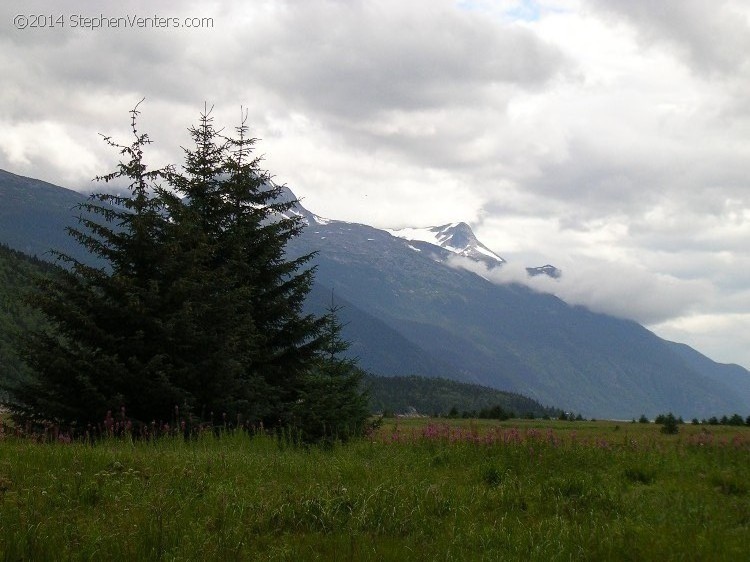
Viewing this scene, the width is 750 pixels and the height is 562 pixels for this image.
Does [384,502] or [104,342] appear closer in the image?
[384,502]

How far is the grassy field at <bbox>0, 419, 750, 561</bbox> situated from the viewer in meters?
6.78

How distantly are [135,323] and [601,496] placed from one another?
12.6 m

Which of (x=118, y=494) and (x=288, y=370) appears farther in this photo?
(x=288, y=370)

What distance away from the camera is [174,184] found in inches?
965

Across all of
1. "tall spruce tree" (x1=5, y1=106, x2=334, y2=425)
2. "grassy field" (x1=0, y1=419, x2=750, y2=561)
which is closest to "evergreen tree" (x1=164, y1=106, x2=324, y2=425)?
"tall spruce tree" (x1=5, y1=106, x2=334, y2=425)

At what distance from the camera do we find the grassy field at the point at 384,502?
6.78 metres

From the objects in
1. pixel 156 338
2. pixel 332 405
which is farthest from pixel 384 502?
pixel 156 338

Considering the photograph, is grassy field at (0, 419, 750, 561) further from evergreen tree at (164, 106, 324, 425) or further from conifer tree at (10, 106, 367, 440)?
evergreen tree at (164, 106, 324, 425)

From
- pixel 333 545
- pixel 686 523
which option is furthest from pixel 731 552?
pixel 333 545

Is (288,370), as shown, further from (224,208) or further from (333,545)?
(333,545)

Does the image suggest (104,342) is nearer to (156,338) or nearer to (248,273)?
(156,338)

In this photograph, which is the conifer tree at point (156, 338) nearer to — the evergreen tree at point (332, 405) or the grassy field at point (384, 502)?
the evergreen tree at point (332, 405)

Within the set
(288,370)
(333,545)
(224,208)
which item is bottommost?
(333,545)

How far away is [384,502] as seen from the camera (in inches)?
323
